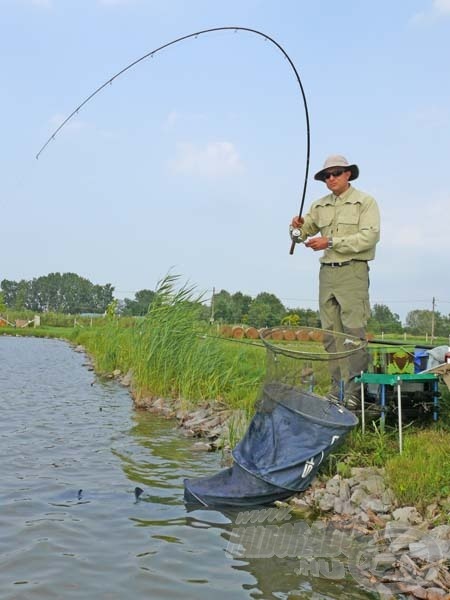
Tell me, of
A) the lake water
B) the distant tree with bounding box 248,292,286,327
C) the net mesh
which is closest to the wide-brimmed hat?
the net mesh

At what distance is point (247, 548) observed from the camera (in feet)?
14.2

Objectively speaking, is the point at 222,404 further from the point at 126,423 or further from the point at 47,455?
the point at 47,455

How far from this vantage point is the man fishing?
5.92 meters

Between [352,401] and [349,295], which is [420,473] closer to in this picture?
[352,401]

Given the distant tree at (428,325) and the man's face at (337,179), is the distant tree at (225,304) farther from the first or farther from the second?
the man's face at (337,179)

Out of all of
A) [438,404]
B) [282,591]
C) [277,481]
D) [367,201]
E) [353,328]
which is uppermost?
[367,201]

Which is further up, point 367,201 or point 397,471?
point 367,201

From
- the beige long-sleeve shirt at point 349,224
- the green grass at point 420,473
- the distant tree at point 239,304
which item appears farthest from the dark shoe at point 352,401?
the distant tree at point 239,304

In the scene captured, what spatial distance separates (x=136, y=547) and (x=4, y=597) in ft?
3.23

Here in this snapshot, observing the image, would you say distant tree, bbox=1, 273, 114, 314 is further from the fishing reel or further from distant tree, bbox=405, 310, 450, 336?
the fishing reel

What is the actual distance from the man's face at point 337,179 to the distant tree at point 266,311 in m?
37.5

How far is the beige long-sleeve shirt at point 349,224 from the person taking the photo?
19.4 ft

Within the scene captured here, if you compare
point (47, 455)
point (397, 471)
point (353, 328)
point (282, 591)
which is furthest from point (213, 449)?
point (282, 591)

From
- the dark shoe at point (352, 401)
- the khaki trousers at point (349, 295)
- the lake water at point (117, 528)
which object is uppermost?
the khaki trousers at point (349, 295)
